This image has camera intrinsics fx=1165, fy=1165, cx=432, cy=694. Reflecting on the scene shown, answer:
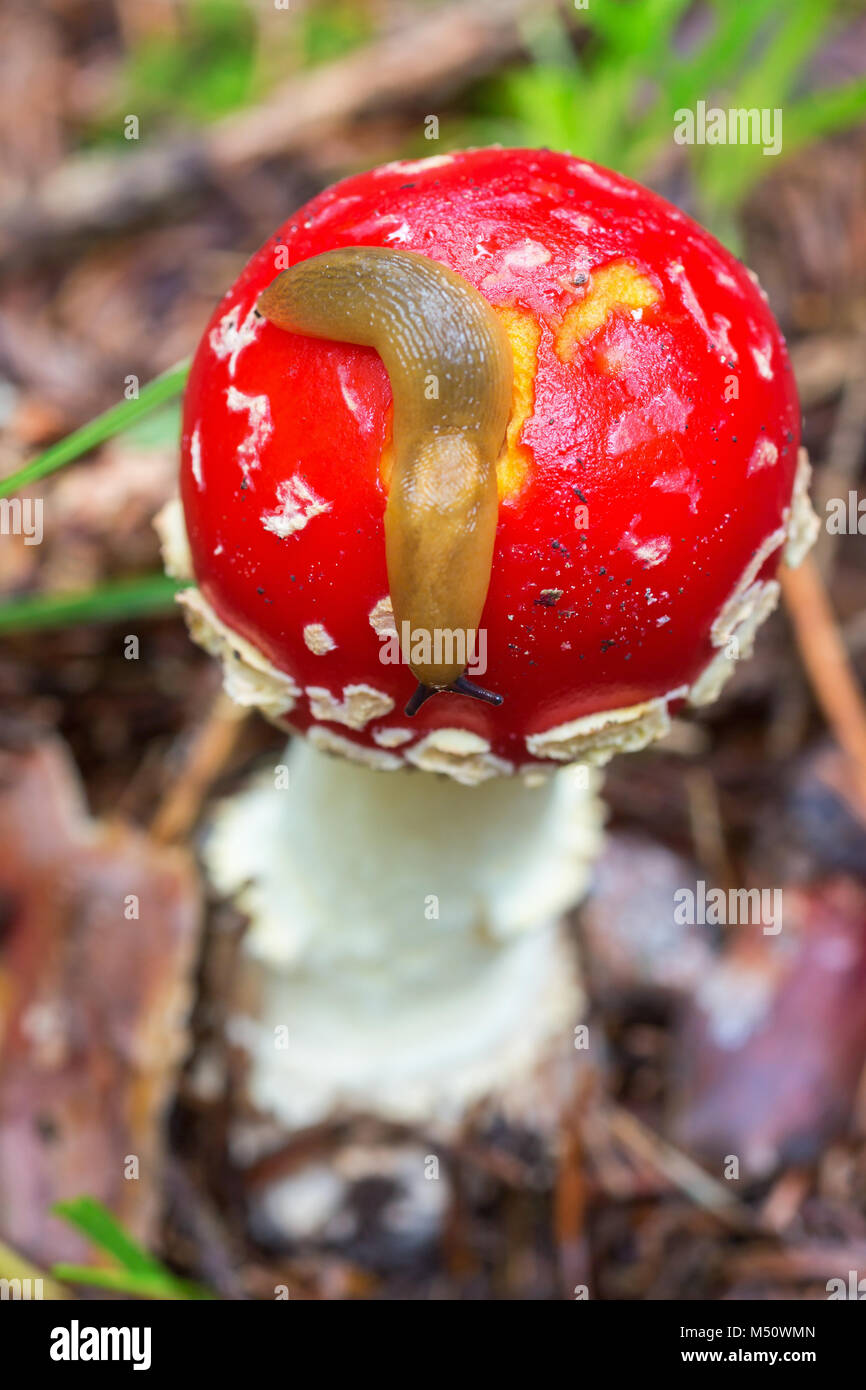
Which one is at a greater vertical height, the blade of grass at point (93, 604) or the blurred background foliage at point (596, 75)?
the blurred background foliage at point (596, 75)

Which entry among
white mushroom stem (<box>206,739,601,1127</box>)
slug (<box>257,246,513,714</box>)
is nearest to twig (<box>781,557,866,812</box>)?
white mushroom stem (<box>206,739,601,1127</box>)

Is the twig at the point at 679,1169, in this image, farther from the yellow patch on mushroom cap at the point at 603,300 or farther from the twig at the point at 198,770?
the yellow patch on mushroom cap at the point at 603,300

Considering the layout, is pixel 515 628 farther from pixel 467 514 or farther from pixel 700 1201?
pixel 700 1201

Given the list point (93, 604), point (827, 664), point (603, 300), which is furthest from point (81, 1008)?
point (827, 664)

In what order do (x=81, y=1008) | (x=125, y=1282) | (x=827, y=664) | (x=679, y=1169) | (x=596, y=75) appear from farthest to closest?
1. (x=596, y=75)
2. (x=827, y=664)
3. (x=679, y=1169)
4. (x=81, y=1008)
5. (x=125, y=1282)

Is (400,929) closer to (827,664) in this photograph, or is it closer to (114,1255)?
(114,1255)

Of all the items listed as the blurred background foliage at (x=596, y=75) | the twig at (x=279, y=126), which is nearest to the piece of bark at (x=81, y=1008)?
the twig at (x=279, y=126)
